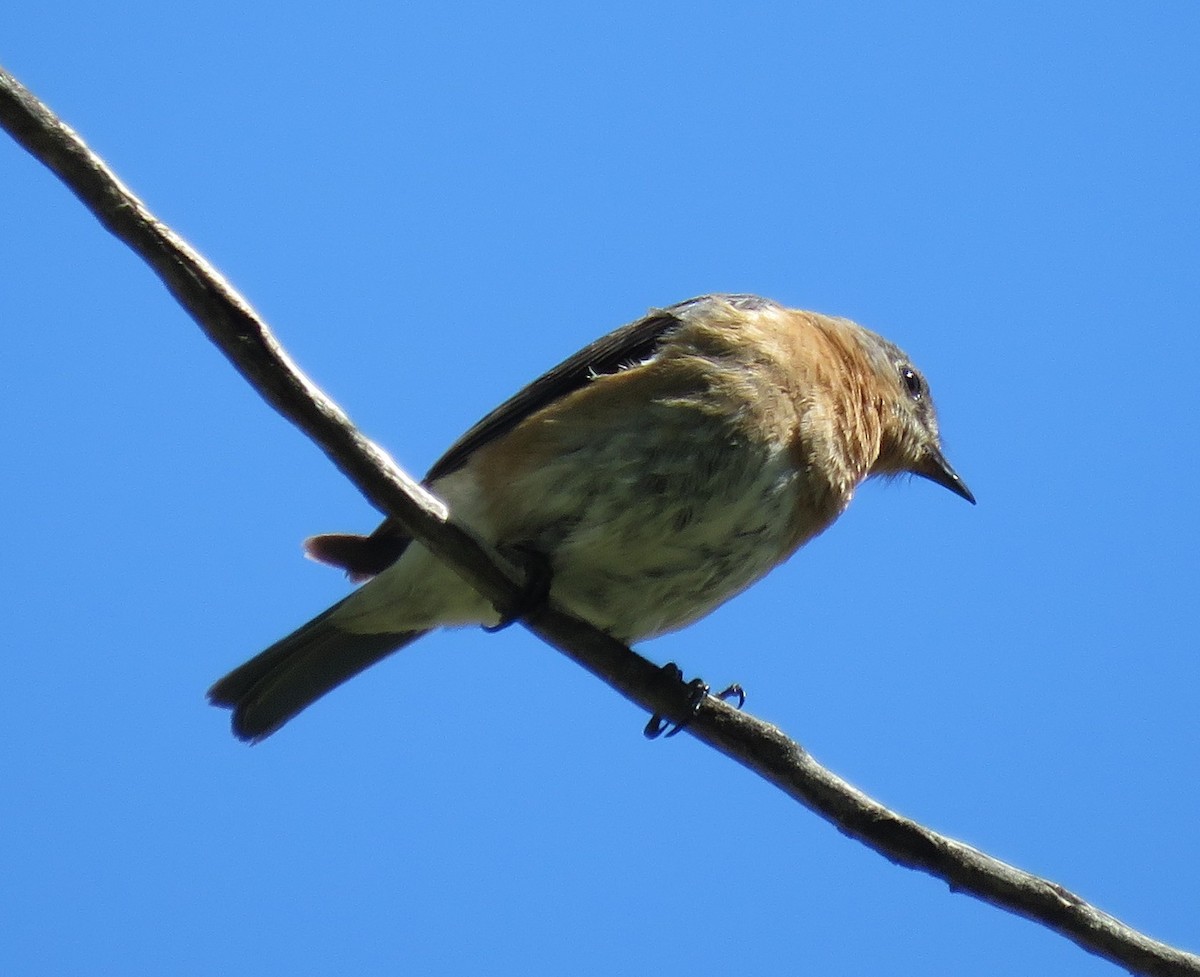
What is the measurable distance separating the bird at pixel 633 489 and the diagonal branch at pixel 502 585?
Answer: 466mm

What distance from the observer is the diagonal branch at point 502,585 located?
11.2 ft

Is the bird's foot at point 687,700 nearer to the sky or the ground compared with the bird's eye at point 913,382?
nearer to the ground

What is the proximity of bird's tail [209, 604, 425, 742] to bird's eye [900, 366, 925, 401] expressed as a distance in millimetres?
2879

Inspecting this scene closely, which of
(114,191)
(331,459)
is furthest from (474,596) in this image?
(114,191)

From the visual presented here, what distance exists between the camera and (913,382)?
6.97 m

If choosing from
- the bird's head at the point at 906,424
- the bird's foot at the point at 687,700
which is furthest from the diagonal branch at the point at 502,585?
the bird's head at the point at 906,424

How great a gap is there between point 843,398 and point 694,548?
3.87 ft

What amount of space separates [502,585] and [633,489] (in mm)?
783

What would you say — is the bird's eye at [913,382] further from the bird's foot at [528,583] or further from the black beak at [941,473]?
the bird's foot at [528,583]

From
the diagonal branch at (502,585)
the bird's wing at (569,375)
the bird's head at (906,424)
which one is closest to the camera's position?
the diagonal branch at (502,585)

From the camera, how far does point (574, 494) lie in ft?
15.9

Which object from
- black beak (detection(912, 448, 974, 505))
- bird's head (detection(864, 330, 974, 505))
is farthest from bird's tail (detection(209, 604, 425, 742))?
black beak (detection(912, 448, 974, 505))

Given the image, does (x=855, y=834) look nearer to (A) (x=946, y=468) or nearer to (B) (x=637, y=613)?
(B) (x=637, y=613)

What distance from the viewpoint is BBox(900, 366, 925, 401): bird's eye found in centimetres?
690
